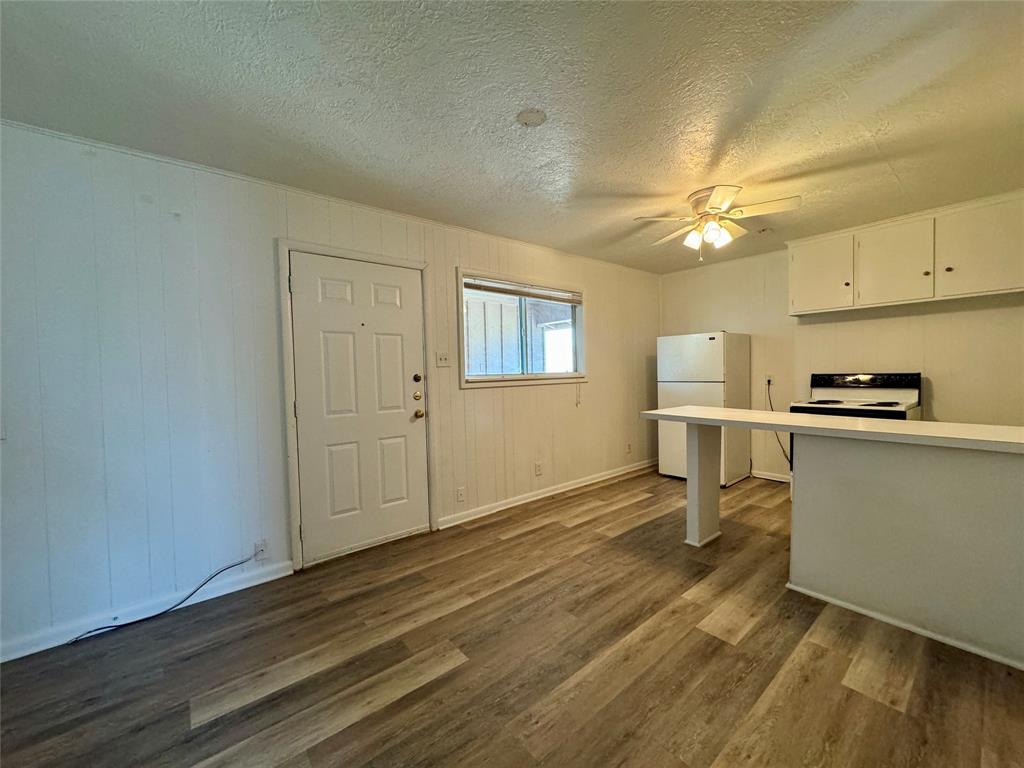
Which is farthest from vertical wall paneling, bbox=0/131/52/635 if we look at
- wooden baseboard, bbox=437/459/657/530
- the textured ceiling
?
wooden baseboard, bbox=437/459/657/530

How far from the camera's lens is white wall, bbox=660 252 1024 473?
9.75ft

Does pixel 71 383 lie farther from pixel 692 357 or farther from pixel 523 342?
pixel 692 357

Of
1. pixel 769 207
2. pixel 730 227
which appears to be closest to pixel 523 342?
pixel 730 227

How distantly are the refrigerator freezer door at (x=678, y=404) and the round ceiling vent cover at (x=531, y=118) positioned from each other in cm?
305

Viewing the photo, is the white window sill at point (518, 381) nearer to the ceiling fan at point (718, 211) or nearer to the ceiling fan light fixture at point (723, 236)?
the ceiling fan at point (718, 211)

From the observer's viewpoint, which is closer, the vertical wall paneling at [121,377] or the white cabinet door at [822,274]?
the vertical wall paneling at [121,377]

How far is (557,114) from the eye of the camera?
71.4 inches

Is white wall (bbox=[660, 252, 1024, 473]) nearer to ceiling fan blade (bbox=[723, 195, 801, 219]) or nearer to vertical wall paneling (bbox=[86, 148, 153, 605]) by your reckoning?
ceiling fan blade (bbox=[723, 195, 801, 219])

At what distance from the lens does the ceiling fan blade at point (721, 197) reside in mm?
2342

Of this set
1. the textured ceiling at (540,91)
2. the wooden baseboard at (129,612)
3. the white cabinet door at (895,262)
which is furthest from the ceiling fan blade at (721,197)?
the wooden baseboard at (129,612)

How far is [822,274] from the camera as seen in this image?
3547 millimetres

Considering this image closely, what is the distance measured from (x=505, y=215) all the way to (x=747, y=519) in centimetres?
294

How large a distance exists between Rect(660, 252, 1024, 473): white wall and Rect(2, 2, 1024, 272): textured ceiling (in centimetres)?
103

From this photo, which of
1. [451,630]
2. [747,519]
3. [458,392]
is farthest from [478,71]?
[747,519]
